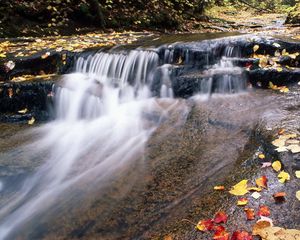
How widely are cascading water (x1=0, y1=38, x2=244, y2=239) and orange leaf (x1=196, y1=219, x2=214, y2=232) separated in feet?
5.12

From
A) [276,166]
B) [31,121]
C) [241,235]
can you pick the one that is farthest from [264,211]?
[31,121]

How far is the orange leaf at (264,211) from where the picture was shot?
9.49 ft

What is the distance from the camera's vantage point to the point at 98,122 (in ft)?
20.2

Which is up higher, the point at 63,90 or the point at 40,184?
the point at 63,90

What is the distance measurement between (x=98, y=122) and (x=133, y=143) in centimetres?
133

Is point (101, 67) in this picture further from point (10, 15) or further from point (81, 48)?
point (10, 15)

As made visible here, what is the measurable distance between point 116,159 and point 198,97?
216cm

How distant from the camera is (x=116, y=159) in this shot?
4.75 metres

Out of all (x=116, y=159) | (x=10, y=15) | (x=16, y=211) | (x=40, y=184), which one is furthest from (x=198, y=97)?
(x=10, y=15)

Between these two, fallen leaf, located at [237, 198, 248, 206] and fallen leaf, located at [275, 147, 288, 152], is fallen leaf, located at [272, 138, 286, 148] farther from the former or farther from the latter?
fallen leaf, located at [237, 198, 248, 206]

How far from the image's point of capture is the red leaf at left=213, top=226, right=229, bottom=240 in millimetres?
2734

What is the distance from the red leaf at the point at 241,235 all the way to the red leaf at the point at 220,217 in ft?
0.61

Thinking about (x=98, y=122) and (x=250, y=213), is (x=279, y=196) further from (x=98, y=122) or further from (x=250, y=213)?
(x=98, y=122)

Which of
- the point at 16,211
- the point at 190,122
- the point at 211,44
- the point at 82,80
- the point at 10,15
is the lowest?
the point at 16,211
